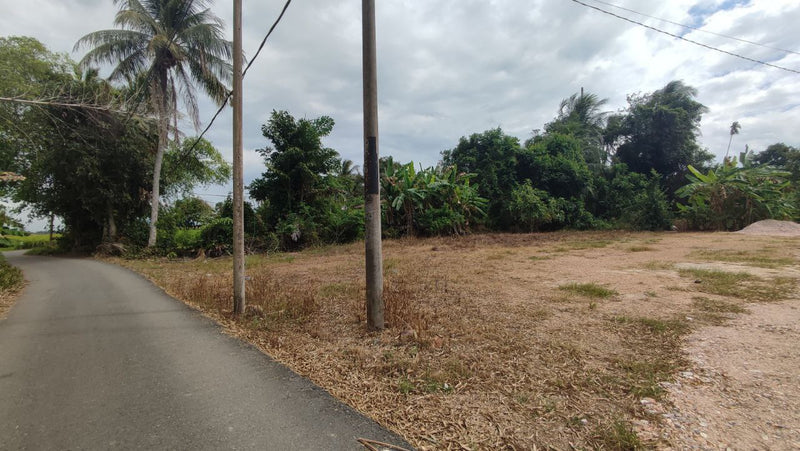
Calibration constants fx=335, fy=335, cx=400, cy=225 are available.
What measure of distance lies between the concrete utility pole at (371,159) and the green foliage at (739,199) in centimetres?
1872

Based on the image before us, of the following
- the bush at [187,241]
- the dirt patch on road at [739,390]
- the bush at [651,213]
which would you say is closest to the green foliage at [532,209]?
the bush at [651,213]

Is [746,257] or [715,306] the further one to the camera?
[746,257]

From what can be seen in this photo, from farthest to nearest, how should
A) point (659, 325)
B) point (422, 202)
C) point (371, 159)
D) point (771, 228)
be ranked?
point (422, 202) < point (771, 228) < point (371, 159) < point (659, 325)

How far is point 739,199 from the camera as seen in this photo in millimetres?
15578

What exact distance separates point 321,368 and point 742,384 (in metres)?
3.20

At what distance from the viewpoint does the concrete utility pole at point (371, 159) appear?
376 cm

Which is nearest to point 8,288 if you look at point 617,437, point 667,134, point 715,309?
point 617,437

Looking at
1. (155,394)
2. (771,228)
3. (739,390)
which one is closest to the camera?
(739,390)

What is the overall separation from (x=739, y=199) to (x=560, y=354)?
19265 mm

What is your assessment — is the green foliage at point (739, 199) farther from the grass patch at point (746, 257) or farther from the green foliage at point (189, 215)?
the green foliage at point (189, 215)

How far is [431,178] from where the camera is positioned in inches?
655

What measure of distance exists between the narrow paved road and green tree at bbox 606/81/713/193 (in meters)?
28.2

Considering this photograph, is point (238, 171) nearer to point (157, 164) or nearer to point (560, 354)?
point (560, 354)

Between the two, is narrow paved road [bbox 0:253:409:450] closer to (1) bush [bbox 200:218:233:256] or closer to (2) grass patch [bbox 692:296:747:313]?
(2) grass patch [bbox 692:296:747:313]
